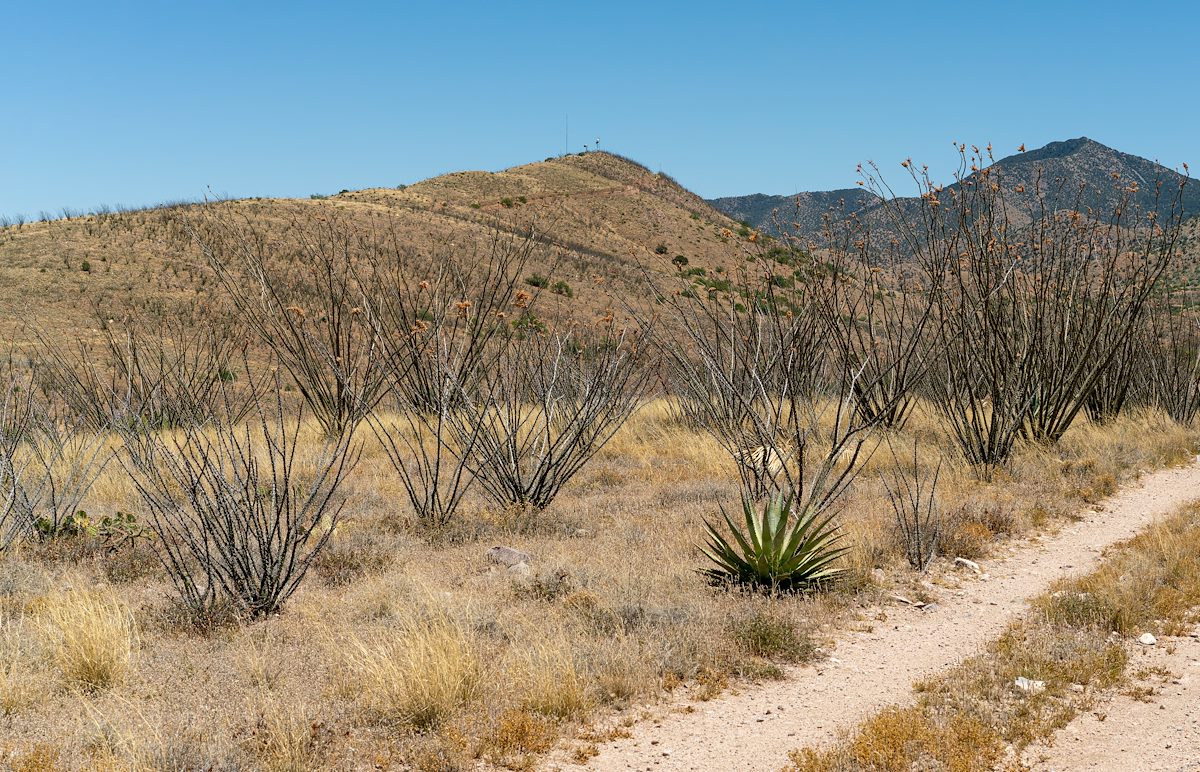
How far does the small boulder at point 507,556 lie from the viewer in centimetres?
697

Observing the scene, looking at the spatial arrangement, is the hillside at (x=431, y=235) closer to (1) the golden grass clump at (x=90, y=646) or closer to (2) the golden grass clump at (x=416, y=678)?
(2) the golden grass clump at (x=416, y=678)

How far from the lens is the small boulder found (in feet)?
22.9

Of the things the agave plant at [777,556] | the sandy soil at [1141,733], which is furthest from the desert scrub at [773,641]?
the sandy soil at [1141,733]

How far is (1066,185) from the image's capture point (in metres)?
18.3

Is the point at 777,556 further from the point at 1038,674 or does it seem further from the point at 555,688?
the point at 555,688

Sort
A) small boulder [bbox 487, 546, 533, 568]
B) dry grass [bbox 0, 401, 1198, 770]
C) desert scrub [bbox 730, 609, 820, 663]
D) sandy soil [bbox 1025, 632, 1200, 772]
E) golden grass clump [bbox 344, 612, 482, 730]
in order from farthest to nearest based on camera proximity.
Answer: small boulder [bbox 487, 546, 533, 568] < desert scrub [bbox 730, 609, 820, 663] < golden grass clump [bbox 344, 612, 482, 730] < dry grass [bbox 0, 401, 1198, 770] < sandy soil [bbox 1025, 632, 1200, 772]

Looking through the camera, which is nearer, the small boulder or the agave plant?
the agave plant

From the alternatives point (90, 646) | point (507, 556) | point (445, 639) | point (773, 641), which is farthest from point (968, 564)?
point (90, 646)

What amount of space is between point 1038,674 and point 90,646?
4.86 metres

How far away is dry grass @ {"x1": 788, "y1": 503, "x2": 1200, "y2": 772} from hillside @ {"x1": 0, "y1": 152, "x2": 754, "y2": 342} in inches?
127

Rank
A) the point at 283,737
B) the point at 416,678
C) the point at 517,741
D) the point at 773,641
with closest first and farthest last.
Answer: the point at 283,737 → the point at 517,741 → the point at 416,678 → the point at 773,641

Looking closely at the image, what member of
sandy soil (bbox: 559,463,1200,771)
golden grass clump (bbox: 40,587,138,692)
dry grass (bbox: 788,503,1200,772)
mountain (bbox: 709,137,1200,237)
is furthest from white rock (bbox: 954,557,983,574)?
golden grass clump (bbox: 40,587,138,692)

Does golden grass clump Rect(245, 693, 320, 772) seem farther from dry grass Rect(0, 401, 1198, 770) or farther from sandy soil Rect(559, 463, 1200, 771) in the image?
sandy soil Rect(559, 463, 1200, 771)

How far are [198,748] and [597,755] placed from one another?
5.48ft
